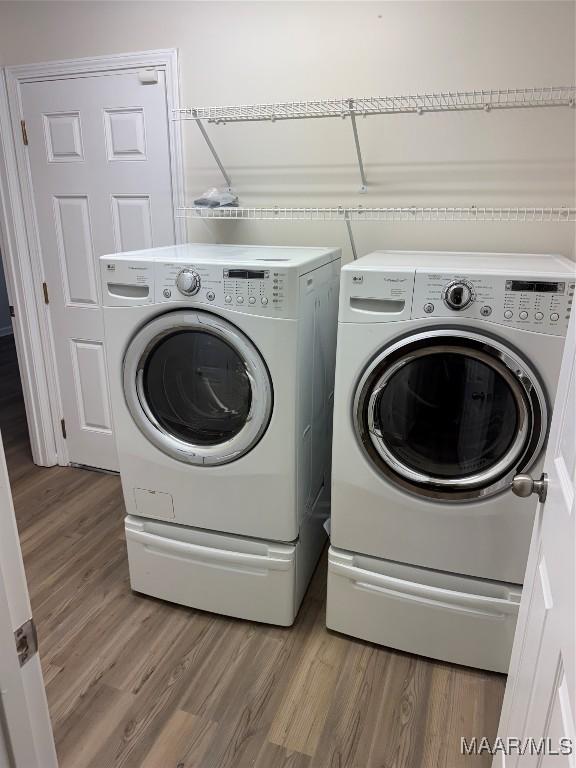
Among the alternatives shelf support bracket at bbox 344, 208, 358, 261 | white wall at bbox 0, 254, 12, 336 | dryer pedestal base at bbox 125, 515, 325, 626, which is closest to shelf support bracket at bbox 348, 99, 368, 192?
shelf support bracket at bbox 344, 208, 358, 261

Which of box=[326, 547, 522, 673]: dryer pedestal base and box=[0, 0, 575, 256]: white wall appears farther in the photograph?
box=[0, 0, 575, 256]: white wall

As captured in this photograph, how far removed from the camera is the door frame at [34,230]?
236cm

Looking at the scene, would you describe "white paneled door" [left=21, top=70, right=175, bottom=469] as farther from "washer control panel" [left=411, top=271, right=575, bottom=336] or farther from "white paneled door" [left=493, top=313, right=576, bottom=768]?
"white paneled door" [left=493, top=313, right=576, bottom=768]

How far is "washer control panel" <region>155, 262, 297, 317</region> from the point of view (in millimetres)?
1581

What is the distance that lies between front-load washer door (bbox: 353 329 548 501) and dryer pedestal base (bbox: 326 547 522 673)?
32cm

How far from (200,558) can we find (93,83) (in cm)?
211

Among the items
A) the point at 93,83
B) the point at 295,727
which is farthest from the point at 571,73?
the point at 295,727

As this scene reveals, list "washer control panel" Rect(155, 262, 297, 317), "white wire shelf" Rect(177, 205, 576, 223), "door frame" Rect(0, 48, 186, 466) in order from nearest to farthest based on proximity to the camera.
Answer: "washer control panel" Rect(155, 262, 297, 317) < "white wire shelf" Rect(177, 205, 576, 223) < "door frame" Rect(0, 48, 186, 466)

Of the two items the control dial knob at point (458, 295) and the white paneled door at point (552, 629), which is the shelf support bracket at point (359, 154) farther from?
the white paneled door at point (552, 629)

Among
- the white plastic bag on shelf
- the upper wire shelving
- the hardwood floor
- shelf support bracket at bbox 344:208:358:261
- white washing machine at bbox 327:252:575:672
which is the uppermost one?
the upper wire shelving

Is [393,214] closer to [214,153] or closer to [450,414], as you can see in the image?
[214,153]

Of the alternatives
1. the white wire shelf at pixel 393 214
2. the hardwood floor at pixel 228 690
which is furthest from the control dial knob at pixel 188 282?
the hardwood floor at pixel 228 690

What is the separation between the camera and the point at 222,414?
1.83 meters

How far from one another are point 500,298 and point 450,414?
15.2 inches
